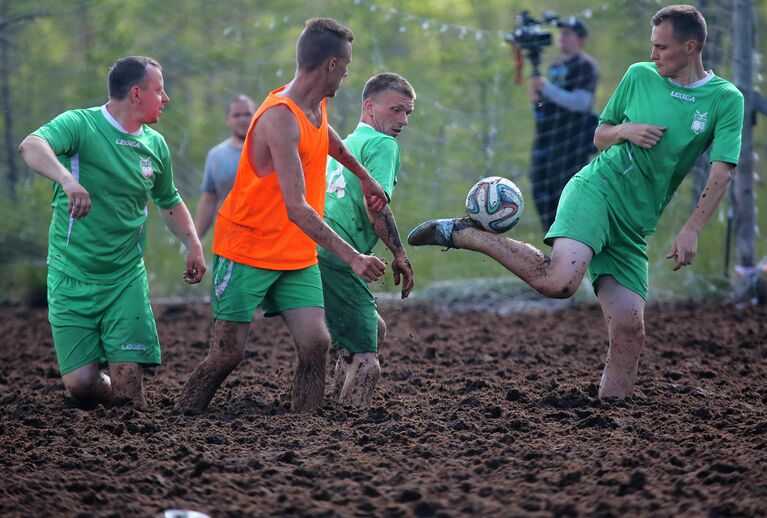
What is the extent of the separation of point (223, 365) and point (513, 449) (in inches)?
61.4

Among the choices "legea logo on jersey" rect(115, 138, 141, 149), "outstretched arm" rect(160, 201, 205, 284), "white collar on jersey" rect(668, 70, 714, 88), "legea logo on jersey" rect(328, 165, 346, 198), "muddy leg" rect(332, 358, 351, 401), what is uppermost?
"white collar on jersey" rect(668, 70, 714, 88)

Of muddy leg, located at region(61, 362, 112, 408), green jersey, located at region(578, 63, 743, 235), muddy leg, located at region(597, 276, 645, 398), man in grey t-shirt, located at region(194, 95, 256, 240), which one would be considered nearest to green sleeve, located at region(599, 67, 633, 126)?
green jersey, located at region(578, 63, 743, 235)

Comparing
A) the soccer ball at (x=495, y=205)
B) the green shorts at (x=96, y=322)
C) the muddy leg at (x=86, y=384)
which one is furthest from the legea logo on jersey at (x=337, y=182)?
the muddy leg at (x=86, y=384)

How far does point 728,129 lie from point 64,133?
344 centimetres

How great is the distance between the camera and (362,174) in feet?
17.2

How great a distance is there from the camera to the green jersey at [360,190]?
5480 millimetres

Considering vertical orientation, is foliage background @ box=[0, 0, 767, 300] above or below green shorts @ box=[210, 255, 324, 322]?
above

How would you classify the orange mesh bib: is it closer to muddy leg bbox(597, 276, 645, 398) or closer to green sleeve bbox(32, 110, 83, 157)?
green sleeve bbox(32, 110, 83, 157)

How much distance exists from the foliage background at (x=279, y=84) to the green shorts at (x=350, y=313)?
5.75m

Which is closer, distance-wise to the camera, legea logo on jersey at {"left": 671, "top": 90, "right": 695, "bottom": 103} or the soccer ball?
legea logo on jersey at {"left": 671, "top": 90, "right": 695, "bottom": 103}

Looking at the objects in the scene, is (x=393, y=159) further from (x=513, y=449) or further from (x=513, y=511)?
(x=513, y=511)

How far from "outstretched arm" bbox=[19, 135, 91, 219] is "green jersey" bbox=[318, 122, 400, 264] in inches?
51.6

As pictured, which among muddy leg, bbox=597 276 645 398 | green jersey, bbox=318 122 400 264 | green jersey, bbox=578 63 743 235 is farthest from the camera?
green jersey, bbox=318 122 400 264

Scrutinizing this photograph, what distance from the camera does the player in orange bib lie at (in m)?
4.75
